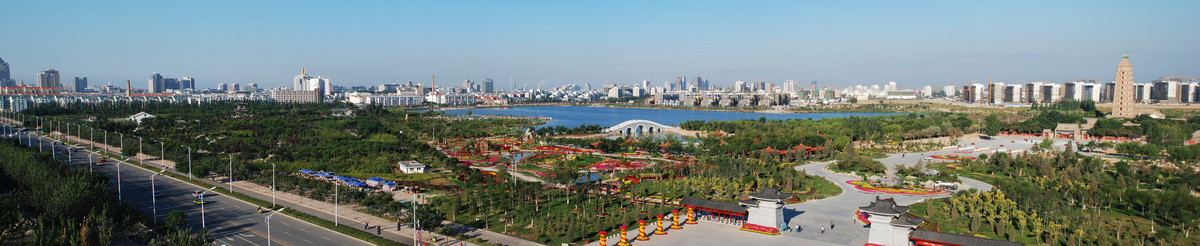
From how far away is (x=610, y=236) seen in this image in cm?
1411

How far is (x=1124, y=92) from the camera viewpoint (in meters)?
48.8

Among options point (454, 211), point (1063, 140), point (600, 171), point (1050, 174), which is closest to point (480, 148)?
point (600, 171)

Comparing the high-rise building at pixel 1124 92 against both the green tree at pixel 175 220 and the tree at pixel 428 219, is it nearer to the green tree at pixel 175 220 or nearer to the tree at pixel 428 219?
the tree at pixel 428 219

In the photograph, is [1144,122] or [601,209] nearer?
[601,209]

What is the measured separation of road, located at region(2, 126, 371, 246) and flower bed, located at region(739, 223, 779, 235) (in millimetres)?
8071

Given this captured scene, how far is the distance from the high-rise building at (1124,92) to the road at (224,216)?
54344 millimetres

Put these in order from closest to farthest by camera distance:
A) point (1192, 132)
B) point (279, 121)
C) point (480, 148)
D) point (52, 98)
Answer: point (480, 148)
point (1192, 132)
point (279, 121)
point (52, 98)

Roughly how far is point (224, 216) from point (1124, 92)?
190 feet

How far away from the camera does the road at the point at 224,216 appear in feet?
44.5

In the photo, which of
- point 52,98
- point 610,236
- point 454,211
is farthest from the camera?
point 52,98

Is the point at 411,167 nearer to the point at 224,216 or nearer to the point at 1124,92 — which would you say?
the point at 224,216

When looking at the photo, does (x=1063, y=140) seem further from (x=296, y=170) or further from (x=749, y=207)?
(x=296, y=170)

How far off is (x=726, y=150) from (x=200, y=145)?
24444 millimetres

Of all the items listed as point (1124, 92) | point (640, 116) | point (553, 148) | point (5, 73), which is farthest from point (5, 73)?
point (1124, 92)
